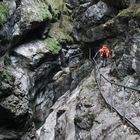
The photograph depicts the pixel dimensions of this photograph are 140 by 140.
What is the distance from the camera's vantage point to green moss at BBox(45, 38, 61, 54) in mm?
30078

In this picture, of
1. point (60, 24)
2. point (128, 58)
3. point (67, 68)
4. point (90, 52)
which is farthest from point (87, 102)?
point (60, 24)

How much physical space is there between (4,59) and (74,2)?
17558 mm

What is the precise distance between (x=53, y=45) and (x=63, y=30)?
5528 millimetres

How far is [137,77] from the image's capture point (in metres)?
16.2

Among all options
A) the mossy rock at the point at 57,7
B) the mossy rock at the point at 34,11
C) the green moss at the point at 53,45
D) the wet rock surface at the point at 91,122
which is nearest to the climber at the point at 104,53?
the wet rock surface at the point at 91,122

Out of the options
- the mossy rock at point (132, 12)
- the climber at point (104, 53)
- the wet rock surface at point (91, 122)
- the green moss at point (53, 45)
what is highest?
the mossy rock at point (132, 12)

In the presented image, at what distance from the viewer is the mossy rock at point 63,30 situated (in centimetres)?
3341

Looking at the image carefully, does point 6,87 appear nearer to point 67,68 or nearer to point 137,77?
point 137,77

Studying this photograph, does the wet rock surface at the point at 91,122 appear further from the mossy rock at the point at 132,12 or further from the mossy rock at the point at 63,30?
the mossy rock at the point at 63,30

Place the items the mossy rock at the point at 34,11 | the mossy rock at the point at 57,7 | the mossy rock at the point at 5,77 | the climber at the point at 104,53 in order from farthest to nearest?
the mossy rock at the point at 57,7
the mossy rock at the point at 34,11
the climber at the point at 104,53
the mossy rock at the point at 5,77

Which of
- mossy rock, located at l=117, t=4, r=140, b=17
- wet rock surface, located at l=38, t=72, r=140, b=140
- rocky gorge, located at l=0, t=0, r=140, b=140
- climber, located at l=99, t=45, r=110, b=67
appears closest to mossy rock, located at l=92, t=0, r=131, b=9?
rocky gorge, located at l=0, t=0, r=140, b=140

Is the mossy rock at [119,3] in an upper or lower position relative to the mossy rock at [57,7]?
lower

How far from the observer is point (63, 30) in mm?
35781

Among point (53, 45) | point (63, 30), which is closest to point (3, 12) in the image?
point (53, 45)
